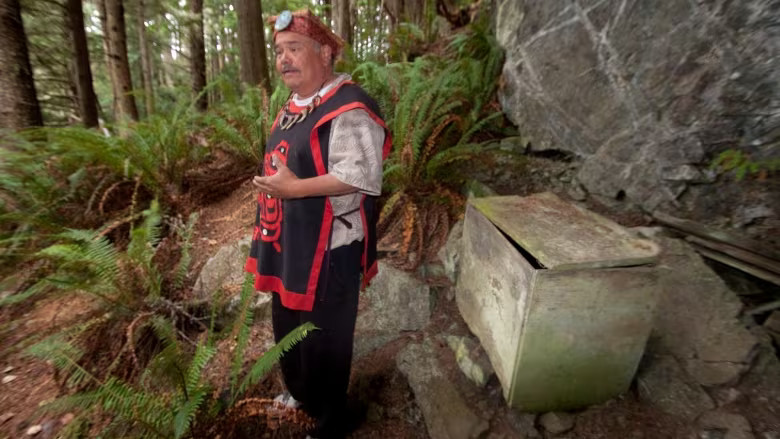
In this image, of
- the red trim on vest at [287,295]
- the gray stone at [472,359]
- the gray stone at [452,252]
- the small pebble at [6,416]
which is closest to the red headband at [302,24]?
the red trim on vest at [287,295]

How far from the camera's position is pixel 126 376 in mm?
2148

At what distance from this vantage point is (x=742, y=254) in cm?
186

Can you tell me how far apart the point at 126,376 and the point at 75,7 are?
250 inches

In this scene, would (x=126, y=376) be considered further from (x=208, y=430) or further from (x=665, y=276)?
(x=665, y=276)

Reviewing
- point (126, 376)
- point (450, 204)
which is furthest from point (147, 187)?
point (450, 204)

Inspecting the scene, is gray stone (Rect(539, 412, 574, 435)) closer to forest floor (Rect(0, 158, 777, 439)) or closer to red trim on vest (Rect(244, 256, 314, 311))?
forest floor (Rect(0, 158, 777, 439))

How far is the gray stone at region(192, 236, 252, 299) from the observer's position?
2795mm

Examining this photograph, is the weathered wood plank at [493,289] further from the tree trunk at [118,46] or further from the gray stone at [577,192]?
the tree trunk at [118,46]

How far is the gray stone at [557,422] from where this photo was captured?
1.69 m

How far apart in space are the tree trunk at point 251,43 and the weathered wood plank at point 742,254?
458 cm

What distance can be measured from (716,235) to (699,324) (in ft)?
1.77

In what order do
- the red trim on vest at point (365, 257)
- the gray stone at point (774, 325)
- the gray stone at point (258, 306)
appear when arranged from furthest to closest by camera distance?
1. the gray stone at point (258, 306)
2. the gray stone at point (774, 325)
3. the red trim on vest at point (365, 257)

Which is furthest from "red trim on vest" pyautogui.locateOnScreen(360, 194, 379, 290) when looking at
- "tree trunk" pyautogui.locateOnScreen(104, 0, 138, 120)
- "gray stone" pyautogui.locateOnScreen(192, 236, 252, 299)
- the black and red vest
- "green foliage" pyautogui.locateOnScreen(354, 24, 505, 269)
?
"tree trunk" pyautogui.locateOnScreen(104, 0, 138, 120)

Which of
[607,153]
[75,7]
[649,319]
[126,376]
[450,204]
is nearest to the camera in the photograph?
[649,319]
